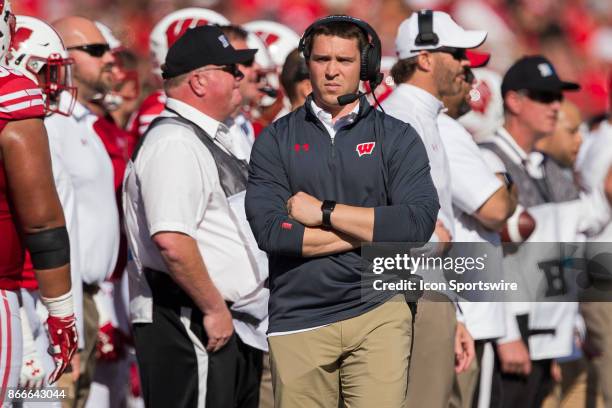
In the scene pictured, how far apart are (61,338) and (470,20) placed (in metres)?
9.74

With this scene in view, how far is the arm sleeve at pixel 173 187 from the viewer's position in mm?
5008

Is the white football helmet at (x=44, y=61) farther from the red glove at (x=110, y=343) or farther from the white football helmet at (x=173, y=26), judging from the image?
the white football helmet at (x=173, y=26)

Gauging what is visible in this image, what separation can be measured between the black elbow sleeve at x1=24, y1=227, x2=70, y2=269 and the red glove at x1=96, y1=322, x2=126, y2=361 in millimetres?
2094

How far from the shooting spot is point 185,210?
503 centimetres

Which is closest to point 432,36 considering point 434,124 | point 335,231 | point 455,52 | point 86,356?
point 455,52

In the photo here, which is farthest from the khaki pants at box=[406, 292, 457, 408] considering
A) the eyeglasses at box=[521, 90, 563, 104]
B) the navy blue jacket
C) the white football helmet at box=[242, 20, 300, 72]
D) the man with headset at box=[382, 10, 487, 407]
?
the white football helmet at box=[242, 20, 300, 72]

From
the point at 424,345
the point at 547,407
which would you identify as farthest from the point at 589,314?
the point at 424,345

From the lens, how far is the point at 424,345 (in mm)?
5102

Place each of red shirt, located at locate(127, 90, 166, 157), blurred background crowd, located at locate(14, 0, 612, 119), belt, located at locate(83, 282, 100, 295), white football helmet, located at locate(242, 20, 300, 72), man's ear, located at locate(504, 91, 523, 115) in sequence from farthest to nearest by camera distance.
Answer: blurred background crowd, located at locate(14, 0, 612, 119) → white football helmet, located at locate(242, 20, 300, 72) → red shirt, located at locate(127, 90, 166, 157) → man's ear, located at locate(504, 91, 523, 115) → belt, located at locate(83, 282, 100, 295)

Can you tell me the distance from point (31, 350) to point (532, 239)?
10.1 ft

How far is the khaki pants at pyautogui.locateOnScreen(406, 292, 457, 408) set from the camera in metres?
5.08

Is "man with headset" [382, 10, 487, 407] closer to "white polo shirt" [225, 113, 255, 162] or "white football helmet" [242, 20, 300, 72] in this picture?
"white polo shirt" [225, 113, 255, 162]

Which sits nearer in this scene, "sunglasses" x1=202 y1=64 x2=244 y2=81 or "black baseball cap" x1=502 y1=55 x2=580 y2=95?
"sunglasses" x1=202 y1=64 x2=244 y2=81

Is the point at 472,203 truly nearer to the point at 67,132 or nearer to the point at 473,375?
the point at 473,375
